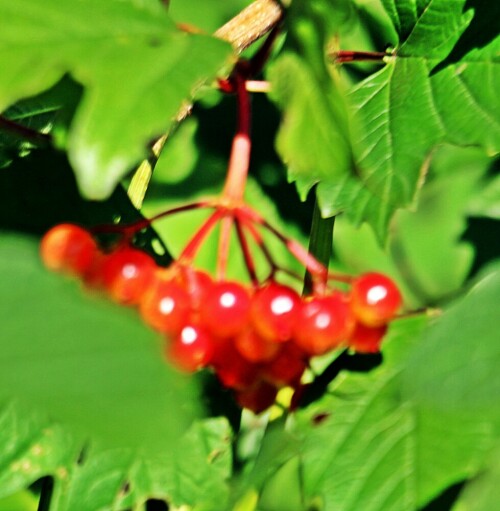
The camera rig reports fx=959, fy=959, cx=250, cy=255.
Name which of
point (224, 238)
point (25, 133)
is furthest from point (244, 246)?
point (25, 133)

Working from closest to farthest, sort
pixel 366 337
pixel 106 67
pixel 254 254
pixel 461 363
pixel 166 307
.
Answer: pixel 461 363 → pixel 106 67 → pixel 166 307 → pixel 366 337 → pixel 254 254

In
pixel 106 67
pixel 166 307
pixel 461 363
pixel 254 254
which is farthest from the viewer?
pixel 254 254

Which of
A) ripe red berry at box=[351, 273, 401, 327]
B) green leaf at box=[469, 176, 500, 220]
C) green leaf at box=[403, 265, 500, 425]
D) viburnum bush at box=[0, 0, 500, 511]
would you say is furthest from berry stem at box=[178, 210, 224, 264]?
green leaf at box=[469, 176, 500, 220]

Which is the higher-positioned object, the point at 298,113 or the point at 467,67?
the point at 298,113

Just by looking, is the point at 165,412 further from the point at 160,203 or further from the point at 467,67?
the point at 160,203

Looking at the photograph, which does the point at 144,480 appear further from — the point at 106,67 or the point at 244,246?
the point at 106,67

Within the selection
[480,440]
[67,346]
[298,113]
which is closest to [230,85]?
[298,113]

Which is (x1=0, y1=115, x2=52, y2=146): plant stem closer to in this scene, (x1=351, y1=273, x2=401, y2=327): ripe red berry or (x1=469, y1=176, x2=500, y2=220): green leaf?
(x1=351, y1=273, x2=401, y2=327): ripe red berry
